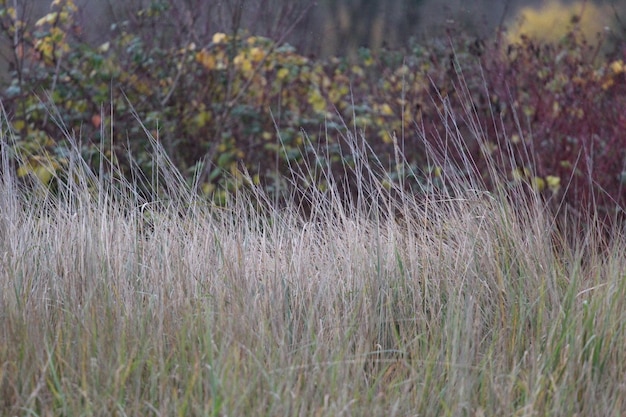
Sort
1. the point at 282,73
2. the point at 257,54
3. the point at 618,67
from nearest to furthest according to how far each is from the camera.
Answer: the point at 618,67, the point at 257,54, the point at 282,73

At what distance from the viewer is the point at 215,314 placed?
10.5 ft

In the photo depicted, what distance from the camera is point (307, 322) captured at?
3023 mm

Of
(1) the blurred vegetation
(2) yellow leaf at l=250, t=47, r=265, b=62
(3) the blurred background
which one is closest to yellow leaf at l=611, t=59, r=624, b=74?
(1) the blurred vegetation

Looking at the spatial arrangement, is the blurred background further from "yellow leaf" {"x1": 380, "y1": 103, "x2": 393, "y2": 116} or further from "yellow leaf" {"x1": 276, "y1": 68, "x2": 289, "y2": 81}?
"yellow leaf" {"x1": 380, "y1": 103, "x2": 393, "y2": 116}

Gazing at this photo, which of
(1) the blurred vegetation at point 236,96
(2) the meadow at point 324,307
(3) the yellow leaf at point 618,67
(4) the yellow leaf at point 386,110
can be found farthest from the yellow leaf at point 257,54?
(3) the yellow leaf at point 618,67

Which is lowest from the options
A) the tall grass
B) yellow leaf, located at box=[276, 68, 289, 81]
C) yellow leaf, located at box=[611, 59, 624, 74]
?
the tall grass

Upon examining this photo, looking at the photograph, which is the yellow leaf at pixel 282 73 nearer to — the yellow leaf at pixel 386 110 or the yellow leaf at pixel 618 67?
the yellow leaf at pixel 386 110

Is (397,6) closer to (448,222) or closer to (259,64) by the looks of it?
(259,64)

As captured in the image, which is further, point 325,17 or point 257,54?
point 325,17

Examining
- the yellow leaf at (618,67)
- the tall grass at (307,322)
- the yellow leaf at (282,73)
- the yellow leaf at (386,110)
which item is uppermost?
the yellow leaf at (618,67)

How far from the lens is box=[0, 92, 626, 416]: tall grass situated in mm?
2582

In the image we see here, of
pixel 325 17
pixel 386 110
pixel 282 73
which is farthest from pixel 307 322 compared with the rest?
pixel 325 17

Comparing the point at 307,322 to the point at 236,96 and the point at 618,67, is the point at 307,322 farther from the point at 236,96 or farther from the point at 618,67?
the point at 236,96

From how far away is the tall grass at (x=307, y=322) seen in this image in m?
2.58
